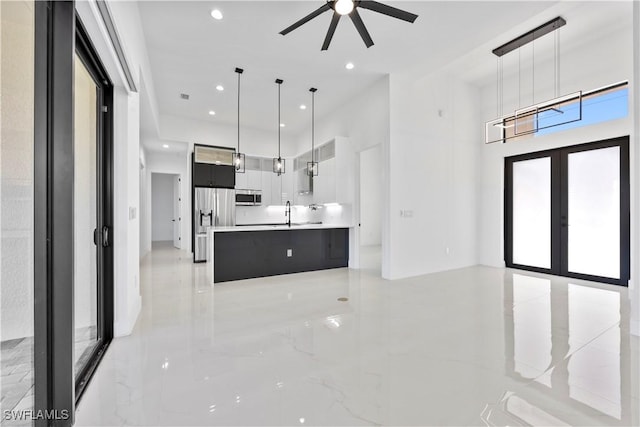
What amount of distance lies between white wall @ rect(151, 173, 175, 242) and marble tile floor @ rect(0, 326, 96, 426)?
410 inches

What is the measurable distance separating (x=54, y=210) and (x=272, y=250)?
3.81 meters

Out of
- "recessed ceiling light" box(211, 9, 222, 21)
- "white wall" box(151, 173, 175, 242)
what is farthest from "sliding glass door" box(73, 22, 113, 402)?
"white wall" box(151, 173, 175, 242)

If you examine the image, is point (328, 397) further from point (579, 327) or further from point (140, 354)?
point (579, 327)

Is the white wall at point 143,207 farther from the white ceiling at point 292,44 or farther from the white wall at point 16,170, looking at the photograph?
the white wall at point 16,170

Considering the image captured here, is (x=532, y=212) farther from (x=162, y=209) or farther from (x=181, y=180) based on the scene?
(x=162, y=209)

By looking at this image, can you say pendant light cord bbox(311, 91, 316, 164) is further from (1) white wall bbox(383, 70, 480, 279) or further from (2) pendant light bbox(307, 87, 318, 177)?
(1) white wall bbox(383, 70, 480, 279)

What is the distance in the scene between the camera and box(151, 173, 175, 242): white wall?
10812 mm

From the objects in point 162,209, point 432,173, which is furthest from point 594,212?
point 162,209

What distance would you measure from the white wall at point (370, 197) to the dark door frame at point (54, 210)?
8359 millimetres

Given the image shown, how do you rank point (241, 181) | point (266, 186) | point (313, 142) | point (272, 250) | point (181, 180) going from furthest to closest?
point (181, 180), point (266, 186), point (241, 181), point (313, 142), point (272, 250)

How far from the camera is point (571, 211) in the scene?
5.01 meters

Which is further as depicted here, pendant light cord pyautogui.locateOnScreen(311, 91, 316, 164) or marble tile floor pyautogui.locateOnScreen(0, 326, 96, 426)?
pendant light cord pyautogui.locateOnScreen(311, 91, 316, 164)

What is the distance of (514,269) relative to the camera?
5695 mm

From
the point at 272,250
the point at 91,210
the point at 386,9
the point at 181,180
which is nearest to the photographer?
the point at 91,210
